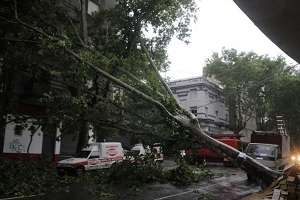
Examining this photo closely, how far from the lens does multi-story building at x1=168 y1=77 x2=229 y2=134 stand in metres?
49.9

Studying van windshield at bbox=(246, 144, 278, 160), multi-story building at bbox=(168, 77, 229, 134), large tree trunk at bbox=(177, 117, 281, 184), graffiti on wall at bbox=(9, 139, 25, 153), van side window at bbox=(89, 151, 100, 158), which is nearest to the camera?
large tree trunk at bbox=(177, 117, 281, 184)

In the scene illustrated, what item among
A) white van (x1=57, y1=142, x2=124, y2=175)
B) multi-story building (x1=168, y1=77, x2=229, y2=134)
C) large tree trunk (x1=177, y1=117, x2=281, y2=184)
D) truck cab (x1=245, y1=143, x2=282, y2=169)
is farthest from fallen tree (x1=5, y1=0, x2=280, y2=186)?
multi-story building (x1=168, y1=77, x2=229, y2=134)

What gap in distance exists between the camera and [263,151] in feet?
72.6

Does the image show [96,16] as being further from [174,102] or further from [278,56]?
[278,56]

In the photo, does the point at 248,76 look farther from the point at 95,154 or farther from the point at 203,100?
the point at 95,154

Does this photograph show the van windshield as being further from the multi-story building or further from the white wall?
the multi-story building

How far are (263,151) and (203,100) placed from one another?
28.1 metres

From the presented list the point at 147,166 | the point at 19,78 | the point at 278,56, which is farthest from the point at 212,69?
the point at 147,166

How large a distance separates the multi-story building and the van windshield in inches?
1019

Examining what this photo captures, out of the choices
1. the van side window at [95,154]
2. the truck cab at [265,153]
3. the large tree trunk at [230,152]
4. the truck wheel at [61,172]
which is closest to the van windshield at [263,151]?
the truck cab at [265,153]

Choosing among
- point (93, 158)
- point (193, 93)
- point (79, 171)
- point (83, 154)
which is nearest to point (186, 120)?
point (79, 171)

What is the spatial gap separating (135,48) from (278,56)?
28.6 metres

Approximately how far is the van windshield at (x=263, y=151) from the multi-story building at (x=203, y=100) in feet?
85.0

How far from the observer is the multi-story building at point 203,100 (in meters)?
49.9
